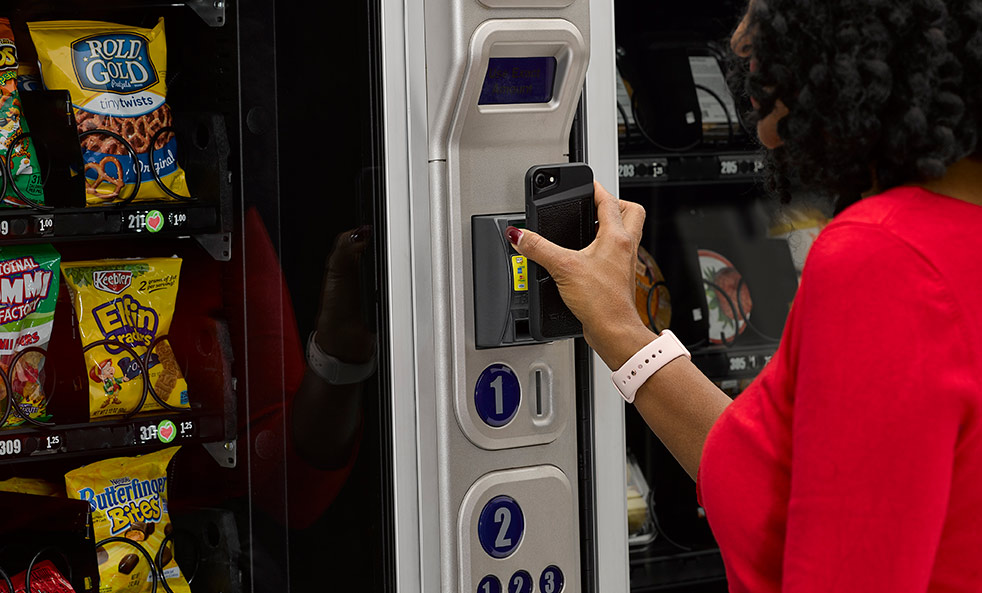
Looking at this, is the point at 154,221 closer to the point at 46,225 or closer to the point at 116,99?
the point at 46,225

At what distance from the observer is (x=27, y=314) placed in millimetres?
1645

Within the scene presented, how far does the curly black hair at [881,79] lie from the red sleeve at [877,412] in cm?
9

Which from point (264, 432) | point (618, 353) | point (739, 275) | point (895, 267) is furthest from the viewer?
point (739, 275)

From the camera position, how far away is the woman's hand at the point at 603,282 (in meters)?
1.31

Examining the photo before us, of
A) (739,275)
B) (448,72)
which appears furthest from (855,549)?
(739,275)

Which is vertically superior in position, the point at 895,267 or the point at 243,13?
the point at 243,13

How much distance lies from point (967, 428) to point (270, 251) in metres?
1.10

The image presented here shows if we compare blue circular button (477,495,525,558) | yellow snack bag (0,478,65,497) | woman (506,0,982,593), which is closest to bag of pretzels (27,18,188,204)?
yellow snack bag (0,478,65,497)

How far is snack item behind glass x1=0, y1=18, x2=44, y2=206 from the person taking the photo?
1550 mm

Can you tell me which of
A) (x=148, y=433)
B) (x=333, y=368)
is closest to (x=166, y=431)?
(x=148, y=433)

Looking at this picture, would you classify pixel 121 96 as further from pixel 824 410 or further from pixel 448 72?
pixel 824 410

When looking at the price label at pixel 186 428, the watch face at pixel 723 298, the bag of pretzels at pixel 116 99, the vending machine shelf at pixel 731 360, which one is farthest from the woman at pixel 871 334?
the watch face at pixel 723 298

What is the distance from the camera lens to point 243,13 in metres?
1.56

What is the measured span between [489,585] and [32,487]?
763mm
